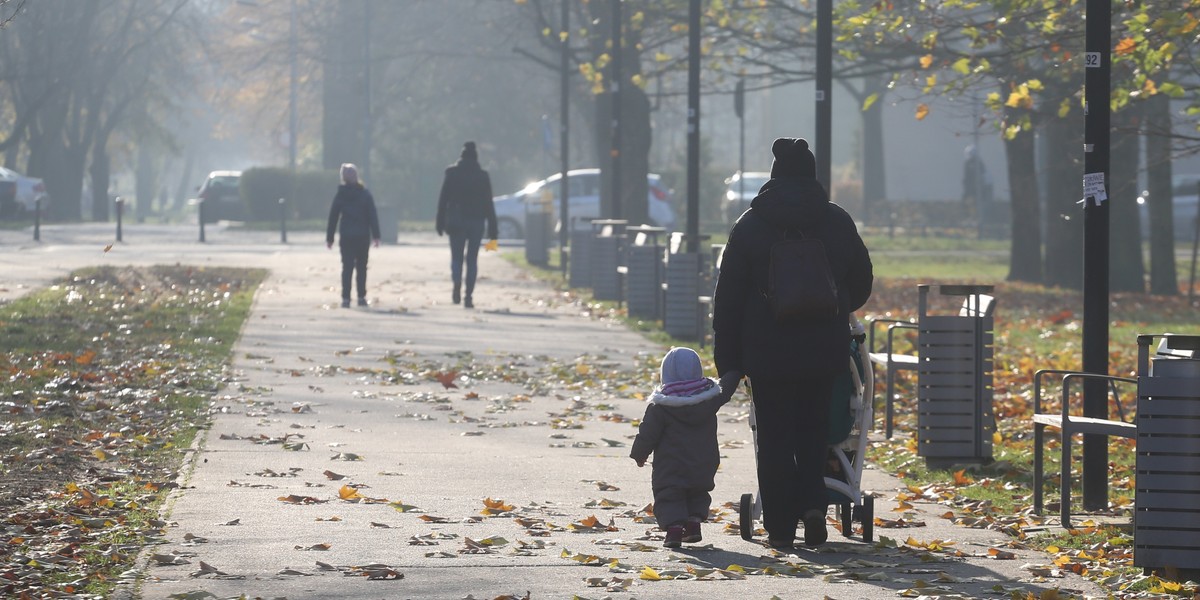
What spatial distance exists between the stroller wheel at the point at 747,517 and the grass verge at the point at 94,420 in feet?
7.89

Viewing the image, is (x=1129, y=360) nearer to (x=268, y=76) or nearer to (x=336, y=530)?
(x=336, y=530)

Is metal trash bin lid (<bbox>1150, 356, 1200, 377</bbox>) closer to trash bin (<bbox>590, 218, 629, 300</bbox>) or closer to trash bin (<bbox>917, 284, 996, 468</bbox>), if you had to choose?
trash bin (<bbox>917, 284, 996, 468</bbox>)

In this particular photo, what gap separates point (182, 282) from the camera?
24.7 meters

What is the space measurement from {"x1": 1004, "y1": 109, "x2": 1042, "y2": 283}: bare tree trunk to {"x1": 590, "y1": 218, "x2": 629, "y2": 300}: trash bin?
721 centimetres

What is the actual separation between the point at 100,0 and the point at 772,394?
1941 inches

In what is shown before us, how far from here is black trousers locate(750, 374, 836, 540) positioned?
709 centimetres

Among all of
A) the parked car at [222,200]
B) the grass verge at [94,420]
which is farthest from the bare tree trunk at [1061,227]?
the parked car at [222,200]

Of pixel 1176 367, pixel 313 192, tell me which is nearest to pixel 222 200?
pixel 313 192

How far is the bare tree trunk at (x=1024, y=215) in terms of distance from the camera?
26953 millimetres

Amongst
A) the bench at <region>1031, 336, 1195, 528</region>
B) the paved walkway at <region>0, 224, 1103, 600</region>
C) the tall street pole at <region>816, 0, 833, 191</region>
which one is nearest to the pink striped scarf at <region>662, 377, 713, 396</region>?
the paved walkway at <region>0, 224, 1103, 600</region>

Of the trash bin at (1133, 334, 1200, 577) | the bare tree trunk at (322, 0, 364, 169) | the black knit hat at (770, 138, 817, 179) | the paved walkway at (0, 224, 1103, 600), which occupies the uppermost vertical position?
the bare tree trunk at (322, 0, 364, 169)

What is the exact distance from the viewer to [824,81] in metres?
13.1

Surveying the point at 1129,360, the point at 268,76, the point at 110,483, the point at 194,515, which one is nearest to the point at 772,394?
the point at 194,515

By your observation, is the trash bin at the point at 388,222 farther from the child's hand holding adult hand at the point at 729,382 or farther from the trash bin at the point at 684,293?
the child's hand holding adult hand at the point at 729,382
